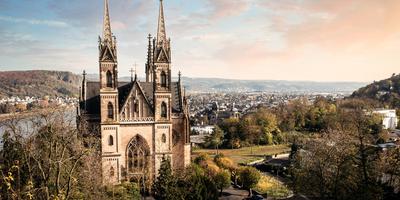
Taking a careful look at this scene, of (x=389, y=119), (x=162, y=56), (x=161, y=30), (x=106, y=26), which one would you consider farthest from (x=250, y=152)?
(x=106, y=26)

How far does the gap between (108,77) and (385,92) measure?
13358 centimetres

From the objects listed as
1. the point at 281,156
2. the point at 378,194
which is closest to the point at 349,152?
the point at 378,194

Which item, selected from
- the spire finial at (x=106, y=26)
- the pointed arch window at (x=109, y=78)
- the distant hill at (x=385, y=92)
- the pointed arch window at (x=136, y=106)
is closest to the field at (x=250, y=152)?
the pointed arch window at (x=136, y=106)

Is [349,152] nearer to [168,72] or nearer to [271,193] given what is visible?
[271,193]

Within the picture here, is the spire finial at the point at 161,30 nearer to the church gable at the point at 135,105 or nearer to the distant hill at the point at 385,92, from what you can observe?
the church gable at the point at 135,105

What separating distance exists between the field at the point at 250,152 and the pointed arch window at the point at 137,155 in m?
31.4

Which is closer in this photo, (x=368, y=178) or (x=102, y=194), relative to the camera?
(x=102, y=194)

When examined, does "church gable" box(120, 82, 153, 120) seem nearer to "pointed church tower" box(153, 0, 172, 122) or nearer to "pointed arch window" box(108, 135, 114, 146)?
"pointed church tower" box(153, 0, 172, 122)

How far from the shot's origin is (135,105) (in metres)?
36.3

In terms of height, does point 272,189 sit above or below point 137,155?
below

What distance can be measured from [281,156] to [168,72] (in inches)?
1618

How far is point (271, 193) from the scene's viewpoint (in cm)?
4225

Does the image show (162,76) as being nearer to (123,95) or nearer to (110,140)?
(123,95)

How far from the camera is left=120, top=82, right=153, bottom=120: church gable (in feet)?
118
